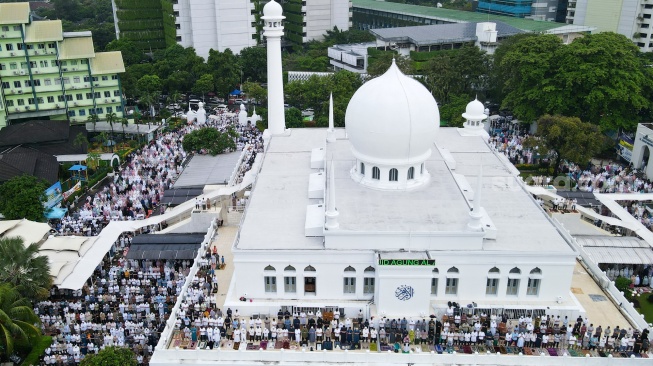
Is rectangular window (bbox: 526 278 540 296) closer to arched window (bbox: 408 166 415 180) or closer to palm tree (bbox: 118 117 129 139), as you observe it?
arched window (bbox: 408 166 415 180)

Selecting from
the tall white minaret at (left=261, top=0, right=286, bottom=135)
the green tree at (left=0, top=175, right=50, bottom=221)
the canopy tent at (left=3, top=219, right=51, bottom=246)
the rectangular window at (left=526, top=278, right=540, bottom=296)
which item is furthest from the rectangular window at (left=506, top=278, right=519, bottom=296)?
the green tree at (left=0, top=175, right=50, bottom=221)

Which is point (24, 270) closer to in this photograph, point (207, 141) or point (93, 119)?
point (207, 141)

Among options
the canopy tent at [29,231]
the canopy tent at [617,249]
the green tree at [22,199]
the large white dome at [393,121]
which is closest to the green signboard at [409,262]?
the large white dome at [393,121]

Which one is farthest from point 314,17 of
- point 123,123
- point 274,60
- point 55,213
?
point 55,213

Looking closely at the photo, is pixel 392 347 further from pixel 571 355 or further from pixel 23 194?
pixel 23 194

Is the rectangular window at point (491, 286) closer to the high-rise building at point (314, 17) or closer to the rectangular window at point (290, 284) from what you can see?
the rectangular window at point (290, 284)

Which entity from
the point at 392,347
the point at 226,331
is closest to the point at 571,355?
the point at 392,347
